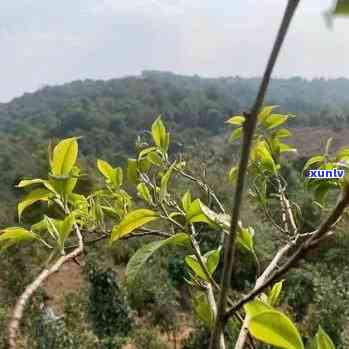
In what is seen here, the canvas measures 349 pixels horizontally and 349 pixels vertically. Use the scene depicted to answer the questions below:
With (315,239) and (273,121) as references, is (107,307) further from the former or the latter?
(315,239)

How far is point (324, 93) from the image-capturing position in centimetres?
8975

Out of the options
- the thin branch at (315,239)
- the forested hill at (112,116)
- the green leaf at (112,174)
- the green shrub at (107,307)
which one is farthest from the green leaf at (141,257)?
the forested hill at (112,116)

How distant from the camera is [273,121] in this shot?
0.76m

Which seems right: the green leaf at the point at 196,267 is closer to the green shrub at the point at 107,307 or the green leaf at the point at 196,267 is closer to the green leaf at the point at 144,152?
the green leaf at the point at 144,152

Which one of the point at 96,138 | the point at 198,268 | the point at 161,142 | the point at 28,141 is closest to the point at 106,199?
the point at 161,142

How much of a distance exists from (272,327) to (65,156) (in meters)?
0.28

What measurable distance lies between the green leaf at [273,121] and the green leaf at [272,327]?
1.56ft

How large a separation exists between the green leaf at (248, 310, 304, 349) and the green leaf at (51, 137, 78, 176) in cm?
26

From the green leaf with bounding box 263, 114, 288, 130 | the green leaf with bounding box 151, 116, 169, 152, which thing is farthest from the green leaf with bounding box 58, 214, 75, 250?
the green leaf with bounding box 263, 114, 288, 130

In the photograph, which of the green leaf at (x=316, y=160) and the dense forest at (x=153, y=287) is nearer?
the green leaf at (x=316, y=160)

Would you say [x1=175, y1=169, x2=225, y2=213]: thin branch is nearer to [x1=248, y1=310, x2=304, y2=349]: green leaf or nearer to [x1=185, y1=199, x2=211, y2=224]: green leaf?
[x1=185, y1=199, x2=211, y2=224]: green leaf

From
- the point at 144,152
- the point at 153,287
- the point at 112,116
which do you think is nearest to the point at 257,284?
the point at 144,152

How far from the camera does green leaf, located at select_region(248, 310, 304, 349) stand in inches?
12.1

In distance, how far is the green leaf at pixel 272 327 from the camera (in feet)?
1.01
